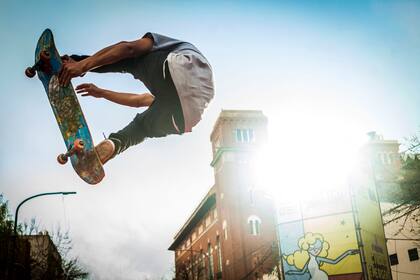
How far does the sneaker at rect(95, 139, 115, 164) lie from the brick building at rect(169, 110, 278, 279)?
119ft

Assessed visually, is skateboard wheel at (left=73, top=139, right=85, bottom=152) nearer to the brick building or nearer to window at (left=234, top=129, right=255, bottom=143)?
the brick building

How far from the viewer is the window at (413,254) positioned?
3124cm

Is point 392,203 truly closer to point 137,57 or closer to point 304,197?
point 304,197

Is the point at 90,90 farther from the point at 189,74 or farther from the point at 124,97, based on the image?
the point at 189,74

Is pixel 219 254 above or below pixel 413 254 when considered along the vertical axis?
above

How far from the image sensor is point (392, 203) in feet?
104

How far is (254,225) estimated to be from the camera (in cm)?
4234

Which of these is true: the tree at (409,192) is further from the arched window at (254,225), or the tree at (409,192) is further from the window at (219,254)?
the window at (219,254)

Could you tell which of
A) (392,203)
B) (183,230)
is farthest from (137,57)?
(183,230)

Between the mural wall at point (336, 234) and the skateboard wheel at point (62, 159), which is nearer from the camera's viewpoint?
the skateboard wheel at point (62, 159)

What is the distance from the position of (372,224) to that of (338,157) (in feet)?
10.9

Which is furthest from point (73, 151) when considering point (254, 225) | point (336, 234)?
point (254, 225)

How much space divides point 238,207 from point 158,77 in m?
40.0

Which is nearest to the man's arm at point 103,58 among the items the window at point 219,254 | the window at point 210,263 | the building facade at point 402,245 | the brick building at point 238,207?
the building facade at point 402,245
